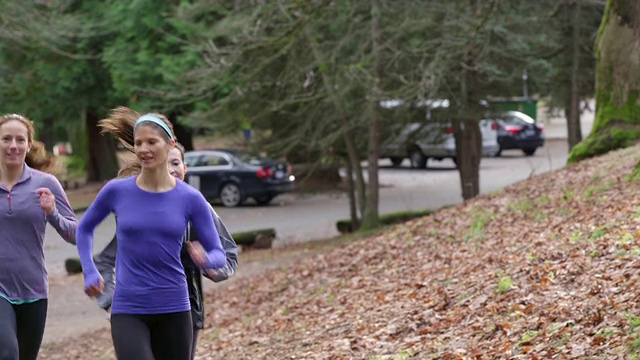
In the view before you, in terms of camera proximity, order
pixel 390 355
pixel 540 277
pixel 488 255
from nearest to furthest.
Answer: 1. pixel 390 355
2. pixel 540 277
3. pixel 488 255

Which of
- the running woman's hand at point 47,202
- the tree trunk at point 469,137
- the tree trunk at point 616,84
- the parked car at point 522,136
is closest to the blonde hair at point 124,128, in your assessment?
the running woman's hand at point 47,202

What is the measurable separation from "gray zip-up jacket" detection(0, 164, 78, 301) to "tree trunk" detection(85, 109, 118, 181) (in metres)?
37.9

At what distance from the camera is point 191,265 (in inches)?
252

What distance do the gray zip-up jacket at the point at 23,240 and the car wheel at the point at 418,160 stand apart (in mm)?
38172

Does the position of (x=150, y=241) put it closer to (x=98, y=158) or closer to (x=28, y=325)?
(x=28, y=325)

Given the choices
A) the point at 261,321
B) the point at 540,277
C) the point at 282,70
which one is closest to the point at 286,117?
the point at 282,70

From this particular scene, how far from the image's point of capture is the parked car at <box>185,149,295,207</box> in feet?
109

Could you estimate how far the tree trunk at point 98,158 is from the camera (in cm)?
4425

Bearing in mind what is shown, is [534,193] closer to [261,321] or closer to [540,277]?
[261,321]

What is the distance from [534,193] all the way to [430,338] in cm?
725

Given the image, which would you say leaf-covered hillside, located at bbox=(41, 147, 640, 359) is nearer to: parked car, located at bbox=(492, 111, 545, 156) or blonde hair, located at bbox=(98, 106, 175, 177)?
blonde hair, located at bbox=(98, 106, 175, 177)

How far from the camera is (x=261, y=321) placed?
12.5 meters

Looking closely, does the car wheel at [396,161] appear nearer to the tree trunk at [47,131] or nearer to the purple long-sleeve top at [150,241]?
the tree trunk at [47,131]

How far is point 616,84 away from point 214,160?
1807 cm
